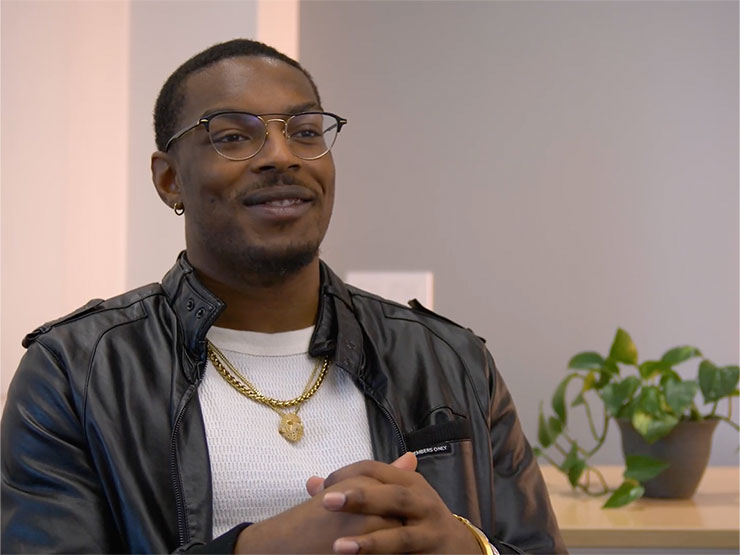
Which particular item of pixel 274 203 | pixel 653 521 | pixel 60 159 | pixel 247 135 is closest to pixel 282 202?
pixel 274 203

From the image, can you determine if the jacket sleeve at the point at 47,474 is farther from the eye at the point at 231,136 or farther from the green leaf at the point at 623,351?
the green leaf at the point at 623,351

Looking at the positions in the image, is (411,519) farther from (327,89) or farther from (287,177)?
(327,89)

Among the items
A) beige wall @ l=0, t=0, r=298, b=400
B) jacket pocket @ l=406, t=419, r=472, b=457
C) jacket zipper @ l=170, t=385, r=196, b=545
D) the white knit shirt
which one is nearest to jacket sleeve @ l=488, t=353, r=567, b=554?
jacket pocket @ l=406, t=419, r=472, b=457

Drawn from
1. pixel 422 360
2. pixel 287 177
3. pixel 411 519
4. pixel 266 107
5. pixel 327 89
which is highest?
pixel 327 89

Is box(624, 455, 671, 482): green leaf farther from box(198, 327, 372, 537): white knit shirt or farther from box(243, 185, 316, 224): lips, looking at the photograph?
box(243, 185, 316, 224): lips

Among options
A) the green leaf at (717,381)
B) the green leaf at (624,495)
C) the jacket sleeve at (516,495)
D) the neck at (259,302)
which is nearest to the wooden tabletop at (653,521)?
the green leaf at (624,495)

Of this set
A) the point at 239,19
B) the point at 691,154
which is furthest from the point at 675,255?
the point at 239,19

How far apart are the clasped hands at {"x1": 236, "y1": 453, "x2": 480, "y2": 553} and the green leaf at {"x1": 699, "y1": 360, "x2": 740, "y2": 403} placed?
1.14 meters

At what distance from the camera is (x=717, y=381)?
2150 mm

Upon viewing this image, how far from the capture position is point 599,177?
287cm

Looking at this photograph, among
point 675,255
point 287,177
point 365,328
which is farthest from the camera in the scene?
point 675,255

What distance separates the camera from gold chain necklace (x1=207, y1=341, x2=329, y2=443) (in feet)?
4.59

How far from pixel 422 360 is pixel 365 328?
0.11 m

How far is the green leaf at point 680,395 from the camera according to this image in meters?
2.08
